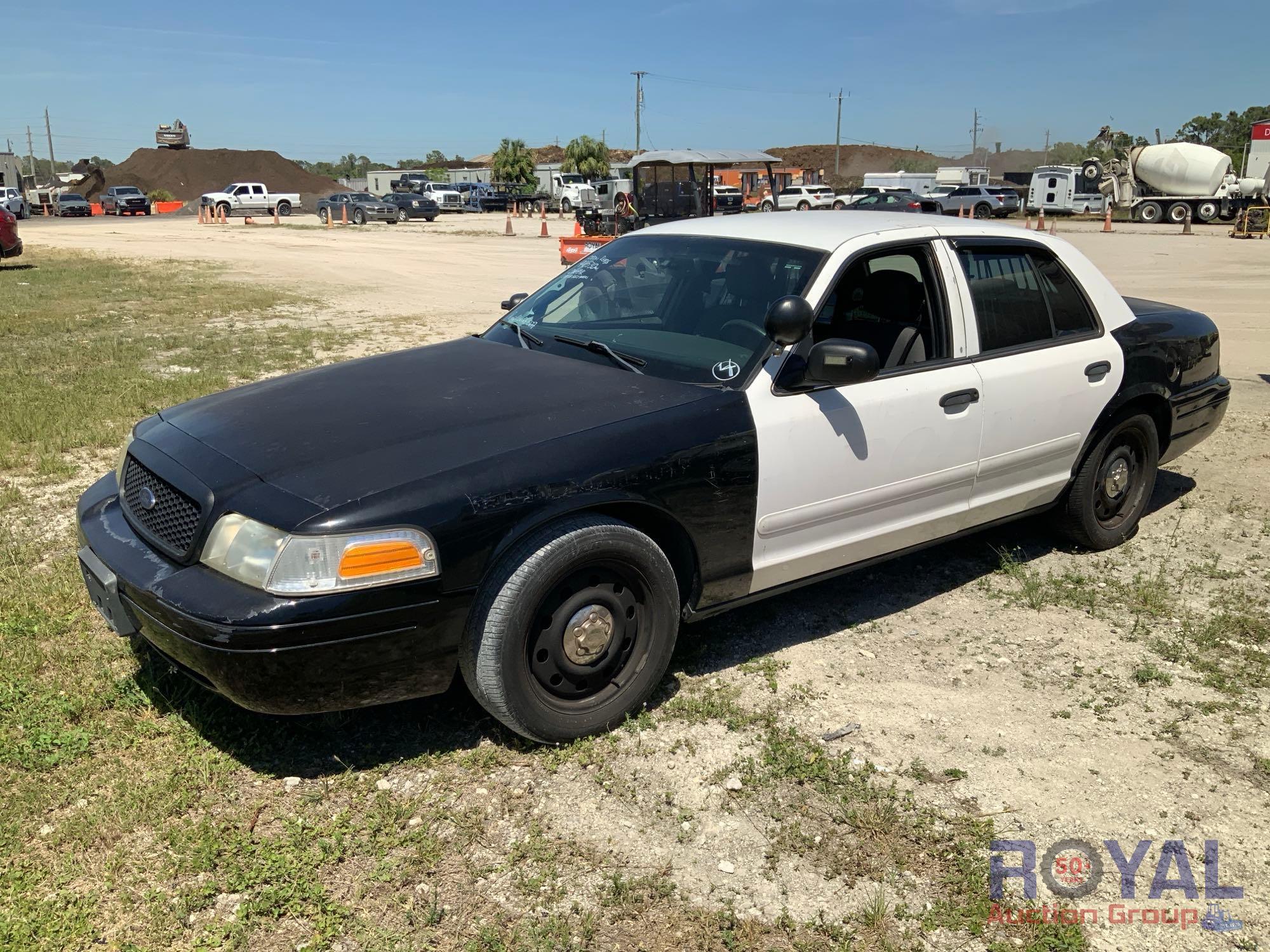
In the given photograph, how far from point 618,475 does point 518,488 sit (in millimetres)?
353

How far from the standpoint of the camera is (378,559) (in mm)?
2811

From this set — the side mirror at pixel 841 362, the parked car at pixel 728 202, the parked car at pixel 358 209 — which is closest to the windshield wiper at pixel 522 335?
the side mirror at pixel 841 362

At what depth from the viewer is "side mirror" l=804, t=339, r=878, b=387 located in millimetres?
3502

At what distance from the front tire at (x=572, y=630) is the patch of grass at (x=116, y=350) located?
4.40 m

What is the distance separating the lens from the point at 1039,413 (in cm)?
441

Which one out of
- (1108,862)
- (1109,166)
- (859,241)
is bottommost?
(1108,862)

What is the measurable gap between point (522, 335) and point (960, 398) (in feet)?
6.04

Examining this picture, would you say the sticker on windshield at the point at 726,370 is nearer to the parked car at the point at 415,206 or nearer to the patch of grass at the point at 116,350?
the patch of grass at the point at 116,350

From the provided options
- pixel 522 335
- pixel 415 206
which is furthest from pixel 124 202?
pixel 522 335

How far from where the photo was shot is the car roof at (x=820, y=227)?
4035 mm

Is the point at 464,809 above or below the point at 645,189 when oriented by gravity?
below

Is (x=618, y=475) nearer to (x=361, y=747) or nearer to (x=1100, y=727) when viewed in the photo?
(x=361, y=747)

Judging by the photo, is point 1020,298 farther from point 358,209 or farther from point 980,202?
point 358,209

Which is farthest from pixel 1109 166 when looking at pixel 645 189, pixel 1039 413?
pixel 1039 413
